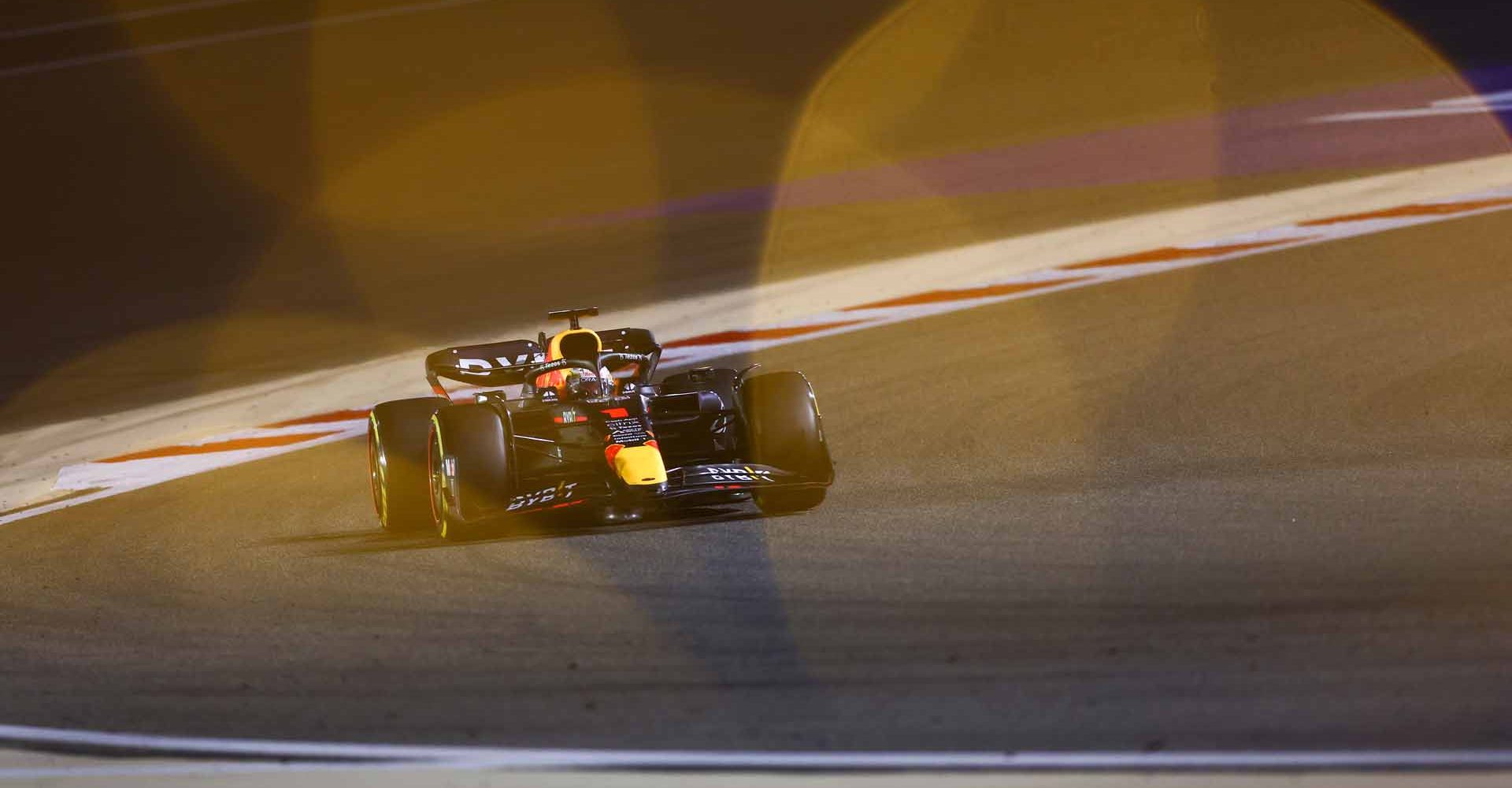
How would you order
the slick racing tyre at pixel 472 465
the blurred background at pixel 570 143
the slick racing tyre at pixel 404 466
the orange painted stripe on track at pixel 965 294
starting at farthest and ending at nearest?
1. the blurred background at pixel 570 143
2. the orange painted stripe on track at pixel 965 294
3. the slick racing tyre at pixel 404 466
4. the slick racing tyre at pixel 472 465

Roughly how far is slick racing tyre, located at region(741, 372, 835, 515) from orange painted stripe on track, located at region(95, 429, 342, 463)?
156 inches

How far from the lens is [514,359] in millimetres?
10156

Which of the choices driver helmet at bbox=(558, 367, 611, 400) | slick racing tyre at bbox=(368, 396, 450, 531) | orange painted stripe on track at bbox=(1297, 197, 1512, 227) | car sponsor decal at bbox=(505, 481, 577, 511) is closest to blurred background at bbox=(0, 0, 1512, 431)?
orange painted stripe on track at bbox=(1297, 197, 1512, 227)

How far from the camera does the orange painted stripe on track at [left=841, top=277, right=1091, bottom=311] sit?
14438mm

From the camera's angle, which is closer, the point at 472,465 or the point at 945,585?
the point at 945,585

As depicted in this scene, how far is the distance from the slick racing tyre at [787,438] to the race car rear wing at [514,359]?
2.99 ft

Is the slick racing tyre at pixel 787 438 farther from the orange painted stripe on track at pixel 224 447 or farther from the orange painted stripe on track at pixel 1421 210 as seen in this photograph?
the orange painted stripe on track at pixel 1421 210

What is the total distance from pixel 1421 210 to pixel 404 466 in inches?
364

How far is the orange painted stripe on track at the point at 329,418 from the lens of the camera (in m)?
12.7

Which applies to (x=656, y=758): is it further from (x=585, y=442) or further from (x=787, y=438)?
(x=585, y=442)

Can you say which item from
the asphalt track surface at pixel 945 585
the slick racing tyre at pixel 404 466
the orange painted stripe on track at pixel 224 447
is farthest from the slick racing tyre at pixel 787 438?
the orange painted stripe on track at pixel 224 447

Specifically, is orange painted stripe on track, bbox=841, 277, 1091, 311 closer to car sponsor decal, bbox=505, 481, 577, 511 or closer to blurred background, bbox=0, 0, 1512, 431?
blurred background, bbox=0, 0, 1512, 431

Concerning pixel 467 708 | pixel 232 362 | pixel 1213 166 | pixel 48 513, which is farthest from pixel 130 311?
pixel 467 708

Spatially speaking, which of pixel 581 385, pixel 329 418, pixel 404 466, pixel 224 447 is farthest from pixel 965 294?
pixel 404 466
